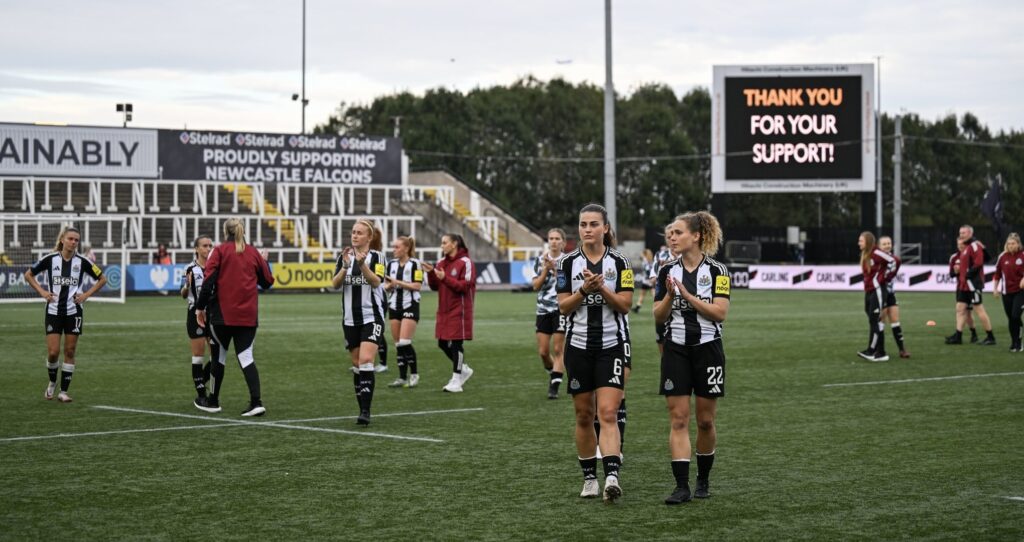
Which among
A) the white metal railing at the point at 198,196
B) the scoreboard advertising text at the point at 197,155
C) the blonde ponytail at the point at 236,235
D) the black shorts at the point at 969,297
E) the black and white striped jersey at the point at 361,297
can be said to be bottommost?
the black shorts at the point at 969,297

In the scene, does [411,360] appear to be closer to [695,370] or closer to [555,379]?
[555,379]

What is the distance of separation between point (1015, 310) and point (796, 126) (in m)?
30.1

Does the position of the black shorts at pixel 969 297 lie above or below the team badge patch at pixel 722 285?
below

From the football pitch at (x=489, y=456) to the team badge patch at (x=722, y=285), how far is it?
1.37 m

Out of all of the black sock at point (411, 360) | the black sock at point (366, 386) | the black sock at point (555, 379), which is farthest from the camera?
the black sock at point (411, 360)

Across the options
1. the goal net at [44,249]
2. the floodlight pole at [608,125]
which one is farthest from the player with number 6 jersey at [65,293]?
the floodlight pole at [608,125]

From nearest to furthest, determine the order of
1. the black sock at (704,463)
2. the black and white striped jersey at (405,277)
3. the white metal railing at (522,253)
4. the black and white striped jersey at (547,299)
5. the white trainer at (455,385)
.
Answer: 1. the black sock at (704,463)
2. the black and white striped jersey at (547,299)
3. the white trainer at (455,385)
4. the black and white striped jersey at (405,277)
5. the white metal railing at (522,253)

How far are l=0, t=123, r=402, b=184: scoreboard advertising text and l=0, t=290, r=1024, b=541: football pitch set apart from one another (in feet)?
118

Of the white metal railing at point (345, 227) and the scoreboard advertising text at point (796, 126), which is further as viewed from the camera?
the white metal railing at point (345, 227)

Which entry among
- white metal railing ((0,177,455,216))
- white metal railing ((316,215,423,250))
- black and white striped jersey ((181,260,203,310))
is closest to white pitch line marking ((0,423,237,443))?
black and white striped jersey ((181,260,203,310))

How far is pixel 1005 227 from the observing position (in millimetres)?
56312

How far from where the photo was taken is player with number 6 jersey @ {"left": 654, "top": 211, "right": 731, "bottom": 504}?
8.58m

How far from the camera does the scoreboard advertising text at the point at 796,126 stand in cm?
5109

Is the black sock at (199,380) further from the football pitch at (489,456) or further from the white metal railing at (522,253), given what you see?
the white metal railing at (522,253)
